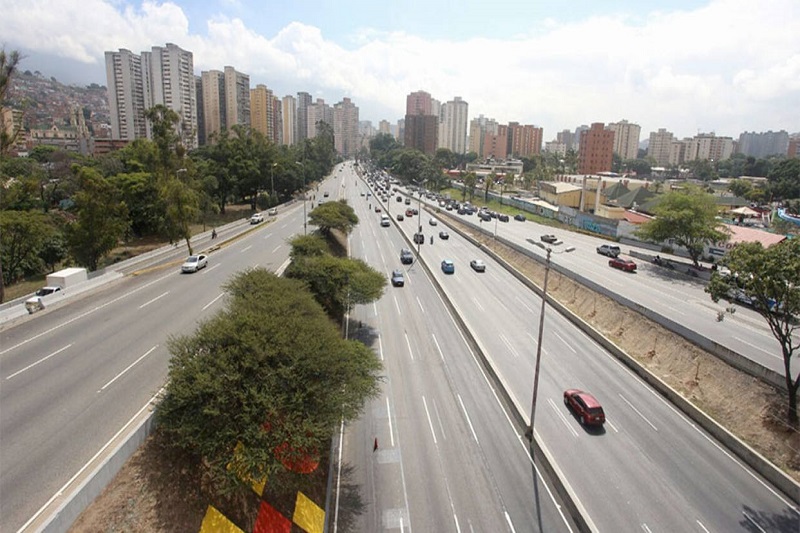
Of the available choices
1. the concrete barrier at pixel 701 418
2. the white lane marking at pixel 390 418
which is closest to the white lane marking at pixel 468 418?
the white lane marking at pixel 390 418

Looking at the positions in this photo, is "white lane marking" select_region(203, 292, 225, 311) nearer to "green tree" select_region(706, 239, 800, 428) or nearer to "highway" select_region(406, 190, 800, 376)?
"green tree" select_region(706, 239, 800, 428)

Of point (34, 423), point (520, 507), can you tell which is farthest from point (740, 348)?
point (34, 423)

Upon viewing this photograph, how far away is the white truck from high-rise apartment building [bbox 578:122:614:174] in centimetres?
17508

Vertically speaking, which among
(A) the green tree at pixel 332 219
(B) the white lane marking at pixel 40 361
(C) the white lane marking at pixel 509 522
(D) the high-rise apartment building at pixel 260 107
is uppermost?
(D) the high-rise apartment building at pixel 260 107

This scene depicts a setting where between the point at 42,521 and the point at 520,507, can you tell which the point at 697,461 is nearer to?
the point at 520,507

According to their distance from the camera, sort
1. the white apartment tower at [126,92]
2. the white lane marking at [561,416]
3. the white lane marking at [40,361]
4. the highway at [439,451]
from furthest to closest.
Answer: the white apartment tower at [126,92], the white lane marking at [561,416], the white lane marking at [40,361], the highway at [439,451]

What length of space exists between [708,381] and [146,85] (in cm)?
17209

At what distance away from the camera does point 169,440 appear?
17.1m

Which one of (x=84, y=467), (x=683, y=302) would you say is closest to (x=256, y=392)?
(x=84, y=467)

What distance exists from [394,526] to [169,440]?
350 inches

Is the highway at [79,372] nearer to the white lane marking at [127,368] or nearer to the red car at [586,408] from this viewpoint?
the white lane marking at [127,368]

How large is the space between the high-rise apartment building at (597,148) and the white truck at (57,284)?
17508 cm

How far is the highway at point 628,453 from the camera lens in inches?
685

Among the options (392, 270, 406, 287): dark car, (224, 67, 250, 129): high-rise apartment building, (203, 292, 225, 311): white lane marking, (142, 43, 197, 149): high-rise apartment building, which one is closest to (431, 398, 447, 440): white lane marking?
(203, 292, 225, 311): white lane marking
